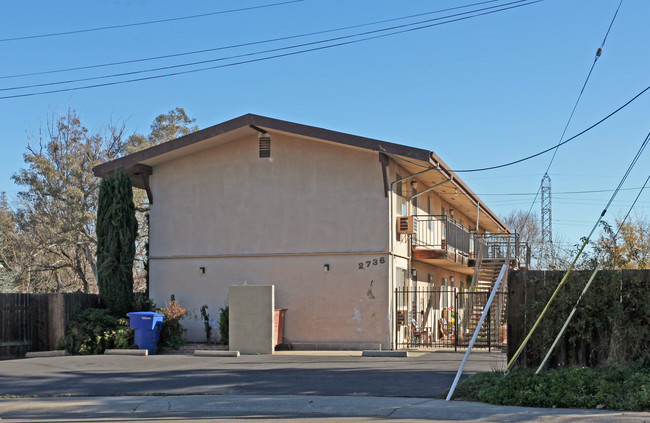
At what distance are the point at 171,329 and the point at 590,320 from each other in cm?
1283

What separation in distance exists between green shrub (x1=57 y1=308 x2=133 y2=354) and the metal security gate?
787 centimetres

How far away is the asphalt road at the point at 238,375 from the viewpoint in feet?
41.8

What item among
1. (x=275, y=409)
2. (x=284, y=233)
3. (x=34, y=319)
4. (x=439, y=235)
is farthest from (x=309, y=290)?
(x=275, y=409)

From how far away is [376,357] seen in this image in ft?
61.2

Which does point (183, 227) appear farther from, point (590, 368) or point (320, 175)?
point (590, 368)

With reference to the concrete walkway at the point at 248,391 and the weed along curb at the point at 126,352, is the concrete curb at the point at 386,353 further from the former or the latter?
the weed along curb at the point at 126,352

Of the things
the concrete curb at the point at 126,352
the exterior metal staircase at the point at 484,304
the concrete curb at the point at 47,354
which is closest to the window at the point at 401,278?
the exterior metal staircase at the point at 484,304

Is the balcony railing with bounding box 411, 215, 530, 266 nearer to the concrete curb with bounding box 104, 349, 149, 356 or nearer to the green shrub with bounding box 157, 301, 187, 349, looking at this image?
the green shrub with bounding box 157, 301, 187, 349

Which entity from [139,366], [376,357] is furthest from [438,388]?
[139,366]

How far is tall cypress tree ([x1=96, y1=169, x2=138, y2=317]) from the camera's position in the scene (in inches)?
863

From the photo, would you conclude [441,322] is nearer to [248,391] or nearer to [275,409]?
[248,391]

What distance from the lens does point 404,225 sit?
2220cm

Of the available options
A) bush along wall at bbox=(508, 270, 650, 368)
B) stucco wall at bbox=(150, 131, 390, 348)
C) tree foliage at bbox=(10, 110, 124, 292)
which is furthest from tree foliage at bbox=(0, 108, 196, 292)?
bush along wall at bbox=(508, 270, 650, 368)

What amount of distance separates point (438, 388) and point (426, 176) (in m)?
12.6
